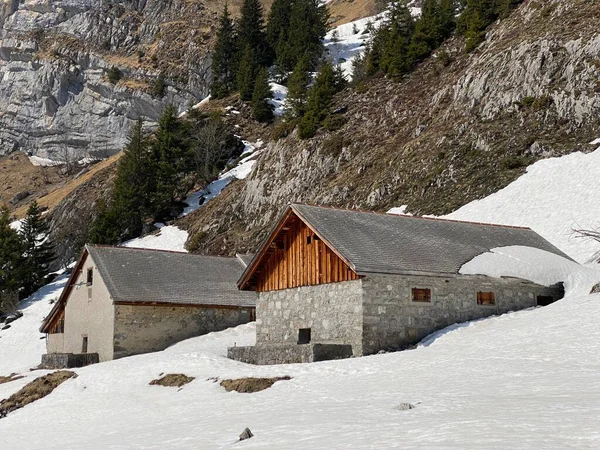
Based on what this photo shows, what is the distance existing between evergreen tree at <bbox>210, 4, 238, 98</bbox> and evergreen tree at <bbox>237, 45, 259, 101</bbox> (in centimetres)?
344

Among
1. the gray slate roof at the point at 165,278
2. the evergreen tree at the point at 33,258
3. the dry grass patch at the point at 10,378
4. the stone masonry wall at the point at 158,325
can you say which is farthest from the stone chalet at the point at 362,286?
the evergreen tree at the point at 33,258

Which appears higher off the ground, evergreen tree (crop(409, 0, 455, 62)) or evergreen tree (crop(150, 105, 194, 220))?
evergreen tree (crop(409, 0, 455, 62))

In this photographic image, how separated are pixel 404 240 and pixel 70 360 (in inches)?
716

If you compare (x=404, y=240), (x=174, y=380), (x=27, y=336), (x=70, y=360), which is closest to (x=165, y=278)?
(x=70, y=360)

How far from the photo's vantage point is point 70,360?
34406 mm

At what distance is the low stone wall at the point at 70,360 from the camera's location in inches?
1355

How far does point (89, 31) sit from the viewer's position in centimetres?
14775

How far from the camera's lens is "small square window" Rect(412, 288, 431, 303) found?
2570 centimetres

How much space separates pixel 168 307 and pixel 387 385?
2089 cm

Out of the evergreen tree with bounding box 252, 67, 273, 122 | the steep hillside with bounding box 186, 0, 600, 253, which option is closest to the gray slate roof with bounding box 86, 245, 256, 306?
the steep hillside with bounding box 186, 0, 600, 253

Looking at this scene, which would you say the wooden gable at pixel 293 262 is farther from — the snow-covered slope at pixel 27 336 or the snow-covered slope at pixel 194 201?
the snow-covered slope at pixel 194 201

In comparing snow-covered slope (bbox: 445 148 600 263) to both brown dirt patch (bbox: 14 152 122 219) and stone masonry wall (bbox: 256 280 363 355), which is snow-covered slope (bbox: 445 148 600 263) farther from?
brown dirt patch (bbox: 14 152 122 219)

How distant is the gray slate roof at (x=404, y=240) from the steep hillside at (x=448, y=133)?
50.0ft

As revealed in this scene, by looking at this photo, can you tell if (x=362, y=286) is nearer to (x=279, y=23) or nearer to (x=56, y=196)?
(x=56, y=196)
